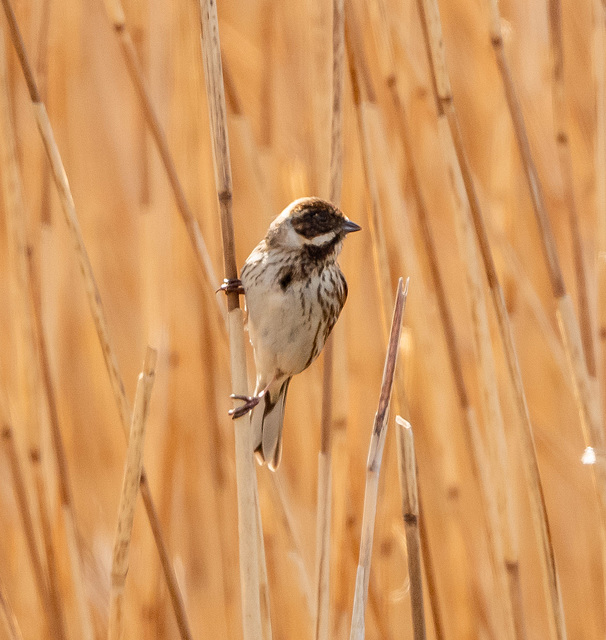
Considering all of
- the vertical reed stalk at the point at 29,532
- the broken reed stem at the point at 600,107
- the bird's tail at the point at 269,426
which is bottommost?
the vertical reed stalk at the point at 29,532

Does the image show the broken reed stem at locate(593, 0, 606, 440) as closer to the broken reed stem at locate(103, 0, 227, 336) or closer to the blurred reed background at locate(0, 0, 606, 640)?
the blurred reed background at locate(0, 0, 606, 640)

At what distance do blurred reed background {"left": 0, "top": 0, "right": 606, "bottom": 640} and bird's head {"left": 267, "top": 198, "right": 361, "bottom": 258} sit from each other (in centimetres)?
5

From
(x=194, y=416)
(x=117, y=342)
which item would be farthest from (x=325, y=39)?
(x=117, y=342)

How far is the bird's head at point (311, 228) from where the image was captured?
1.62 metres

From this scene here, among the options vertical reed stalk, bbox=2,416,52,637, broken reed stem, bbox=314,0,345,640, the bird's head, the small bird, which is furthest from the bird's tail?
vertical reed stalk, bbox=2,416,52,637

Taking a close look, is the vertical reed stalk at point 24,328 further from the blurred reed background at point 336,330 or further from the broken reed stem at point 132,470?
the broken reed stem at point 132,470

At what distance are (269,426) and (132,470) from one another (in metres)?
0.63

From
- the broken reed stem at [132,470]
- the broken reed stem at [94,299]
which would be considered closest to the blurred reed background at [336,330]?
the broken reed stem at [94,299]

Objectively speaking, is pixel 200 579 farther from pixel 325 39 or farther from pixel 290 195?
pixel 325 39

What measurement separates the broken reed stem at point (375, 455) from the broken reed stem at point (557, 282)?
14.7 inches

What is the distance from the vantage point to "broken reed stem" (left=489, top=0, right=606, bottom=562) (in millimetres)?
1367

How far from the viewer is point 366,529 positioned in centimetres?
114

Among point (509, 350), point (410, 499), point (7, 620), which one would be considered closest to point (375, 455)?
point (410, 499)

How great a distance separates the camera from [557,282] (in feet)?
4.51
